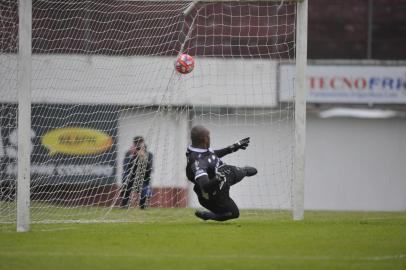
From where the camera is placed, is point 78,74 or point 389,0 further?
point 389,0

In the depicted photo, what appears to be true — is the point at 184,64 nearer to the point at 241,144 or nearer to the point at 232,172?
the point at 241,144

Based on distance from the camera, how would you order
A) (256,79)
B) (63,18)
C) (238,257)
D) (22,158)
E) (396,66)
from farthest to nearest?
(396,66)
(256,79)
(63,18)
(22,158)
(238,257)

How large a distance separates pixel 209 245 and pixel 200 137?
235cm

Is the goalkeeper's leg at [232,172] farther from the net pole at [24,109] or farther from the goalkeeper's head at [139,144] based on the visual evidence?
the goalkeeper's head at [139,144]

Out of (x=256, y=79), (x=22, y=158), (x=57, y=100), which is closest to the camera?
(x=22, y=158)

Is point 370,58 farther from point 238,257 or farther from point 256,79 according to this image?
point 238,257

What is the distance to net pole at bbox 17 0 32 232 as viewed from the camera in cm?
1158

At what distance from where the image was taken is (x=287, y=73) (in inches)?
955

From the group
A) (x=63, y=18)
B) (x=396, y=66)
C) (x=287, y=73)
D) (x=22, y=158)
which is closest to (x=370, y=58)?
(x=396, y=66)

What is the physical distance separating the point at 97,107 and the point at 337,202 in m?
10.9

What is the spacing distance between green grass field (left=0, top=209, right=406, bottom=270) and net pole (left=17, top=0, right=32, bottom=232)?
1.50ft

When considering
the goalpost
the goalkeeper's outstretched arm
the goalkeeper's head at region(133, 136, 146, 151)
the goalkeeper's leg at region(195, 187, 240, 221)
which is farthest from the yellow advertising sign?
the goalkeeper's leg at region(195, 187, 240, 221)

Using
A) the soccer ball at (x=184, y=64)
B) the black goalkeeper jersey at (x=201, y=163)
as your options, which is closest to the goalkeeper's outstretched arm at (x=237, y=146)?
the black goalkeeper jersey at (x=201, y=163)

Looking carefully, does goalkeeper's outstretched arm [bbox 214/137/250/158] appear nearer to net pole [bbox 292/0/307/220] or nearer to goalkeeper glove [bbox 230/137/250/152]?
goalkeeper glove [bbox 230/137/250/152]
